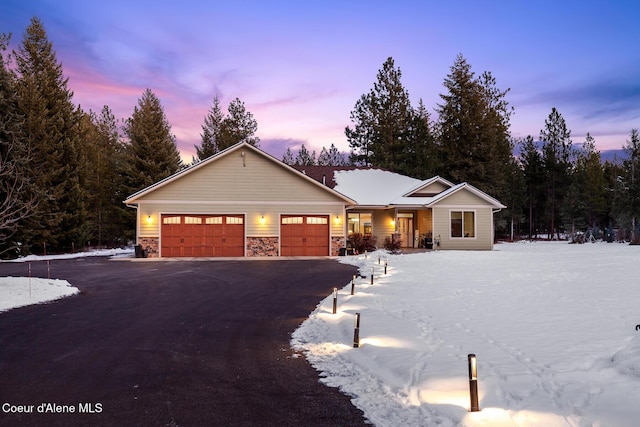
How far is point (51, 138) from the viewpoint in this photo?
104ft

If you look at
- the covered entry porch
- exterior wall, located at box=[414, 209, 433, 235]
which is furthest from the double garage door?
exterior wall, located at box=[414, 209, 433, 235]

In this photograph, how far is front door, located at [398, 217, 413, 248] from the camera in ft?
106

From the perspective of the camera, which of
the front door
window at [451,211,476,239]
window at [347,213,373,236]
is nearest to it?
window at [451,211,476,239]

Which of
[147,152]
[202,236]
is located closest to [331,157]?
[147,152]

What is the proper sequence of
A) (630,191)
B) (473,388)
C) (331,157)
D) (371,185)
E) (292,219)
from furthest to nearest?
(331,157) → (630,191) → (371,185) → (292,219) → (473,388)

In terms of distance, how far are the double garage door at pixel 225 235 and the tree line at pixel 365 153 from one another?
24.4ft

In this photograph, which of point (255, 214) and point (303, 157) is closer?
point (255, 214)

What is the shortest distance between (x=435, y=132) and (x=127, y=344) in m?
54.1

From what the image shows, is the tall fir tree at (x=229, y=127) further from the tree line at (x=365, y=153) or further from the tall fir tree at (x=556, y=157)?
the tall fir tree at (x=556, y=157)

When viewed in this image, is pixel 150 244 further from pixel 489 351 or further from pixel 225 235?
pixel 489 351

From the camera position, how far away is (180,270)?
19.5 meters

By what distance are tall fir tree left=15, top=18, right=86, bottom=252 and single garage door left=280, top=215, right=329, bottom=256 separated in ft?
51.0

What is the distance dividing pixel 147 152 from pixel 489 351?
36.9 m

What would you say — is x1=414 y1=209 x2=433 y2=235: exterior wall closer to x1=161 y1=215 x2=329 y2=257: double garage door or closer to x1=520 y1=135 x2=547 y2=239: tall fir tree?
x1=161 y1=215 x2=329 y2=257: double garage door
